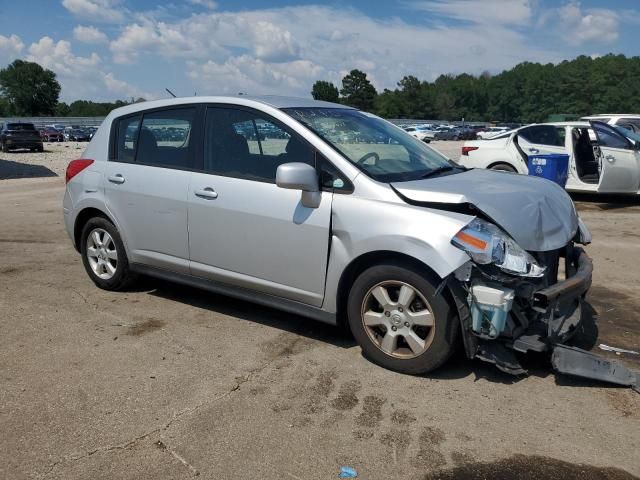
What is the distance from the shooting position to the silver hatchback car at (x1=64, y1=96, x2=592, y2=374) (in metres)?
3.66

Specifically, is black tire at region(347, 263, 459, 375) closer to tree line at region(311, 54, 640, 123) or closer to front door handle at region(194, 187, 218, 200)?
front door handle at region(194, 187, 218, 200)

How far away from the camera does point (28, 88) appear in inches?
4815

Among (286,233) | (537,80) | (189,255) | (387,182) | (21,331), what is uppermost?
(537,80)

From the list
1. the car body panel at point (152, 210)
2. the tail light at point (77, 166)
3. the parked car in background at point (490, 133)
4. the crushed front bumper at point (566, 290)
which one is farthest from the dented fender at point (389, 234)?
the parked car in background at point (490, 133)

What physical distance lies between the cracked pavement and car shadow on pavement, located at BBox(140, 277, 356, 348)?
25mm

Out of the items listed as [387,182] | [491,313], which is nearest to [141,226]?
[387,182]

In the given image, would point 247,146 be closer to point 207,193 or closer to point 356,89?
point 207,193

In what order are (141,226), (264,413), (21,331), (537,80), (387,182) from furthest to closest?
(537,80), (141,226), (21,331), (387,182), (264,413)

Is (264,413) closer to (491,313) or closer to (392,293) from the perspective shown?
(392,293)

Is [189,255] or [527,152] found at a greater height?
[527,152]

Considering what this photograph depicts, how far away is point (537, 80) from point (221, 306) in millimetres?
150223

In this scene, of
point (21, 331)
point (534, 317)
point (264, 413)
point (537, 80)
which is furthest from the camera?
point (537, 80)

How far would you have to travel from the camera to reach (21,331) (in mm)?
4758

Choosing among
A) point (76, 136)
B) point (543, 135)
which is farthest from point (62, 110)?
point (543, 135)
